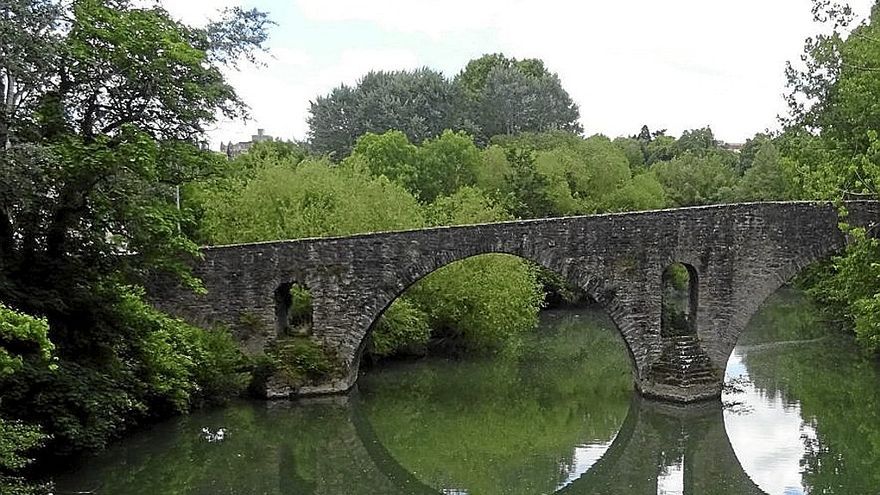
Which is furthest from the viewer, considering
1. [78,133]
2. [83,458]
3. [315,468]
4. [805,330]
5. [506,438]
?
[805,330]

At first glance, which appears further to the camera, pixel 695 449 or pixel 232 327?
pixel 232 327

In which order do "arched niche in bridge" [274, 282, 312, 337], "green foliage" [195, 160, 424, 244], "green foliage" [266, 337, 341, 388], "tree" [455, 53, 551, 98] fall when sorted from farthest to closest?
"tree" [455, 53, 551, 98] < "green foliage" [195, 160, 424, 244] < "arched niche in bridge" [274, 282, 312, 337] < "green foliage" [266, 337, 341, 388]

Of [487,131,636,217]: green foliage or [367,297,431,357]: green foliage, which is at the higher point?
[487,131,636,217]: green foliage

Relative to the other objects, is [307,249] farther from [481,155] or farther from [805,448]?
[481,155]

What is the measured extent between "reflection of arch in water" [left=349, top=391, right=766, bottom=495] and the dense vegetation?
2.85 m

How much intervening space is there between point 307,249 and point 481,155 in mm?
15977

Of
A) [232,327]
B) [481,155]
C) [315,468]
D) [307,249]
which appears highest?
[481,155]

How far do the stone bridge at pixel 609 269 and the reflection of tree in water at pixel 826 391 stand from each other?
7.07ft

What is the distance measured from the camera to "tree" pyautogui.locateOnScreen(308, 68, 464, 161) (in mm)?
39375

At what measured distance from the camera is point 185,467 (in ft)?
46.7

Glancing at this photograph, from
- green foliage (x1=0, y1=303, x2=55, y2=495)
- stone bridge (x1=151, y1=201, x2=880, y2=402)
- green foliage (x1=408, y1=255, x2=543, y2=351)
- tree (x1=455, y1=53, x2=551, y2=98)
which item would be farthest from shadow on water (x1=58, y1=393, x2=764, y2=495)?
tree (x1=455, y1=53, x2=551, y2=98)

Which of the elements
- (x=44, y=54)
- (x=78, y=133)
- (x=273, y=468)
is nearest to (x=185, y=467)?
(x=273, y=468)

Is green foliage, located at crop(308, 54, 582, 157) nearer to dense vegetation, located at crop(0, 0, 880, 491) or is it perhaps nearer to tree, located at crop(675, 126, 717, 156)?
tree, located at crop(675, 126, 717, 156)

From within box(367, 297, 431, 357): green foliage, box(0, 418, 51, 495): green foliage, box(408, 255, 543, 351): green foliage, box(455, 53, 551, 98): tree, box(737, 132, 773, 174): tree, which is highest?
box(455, 53, 551, 98): tree
